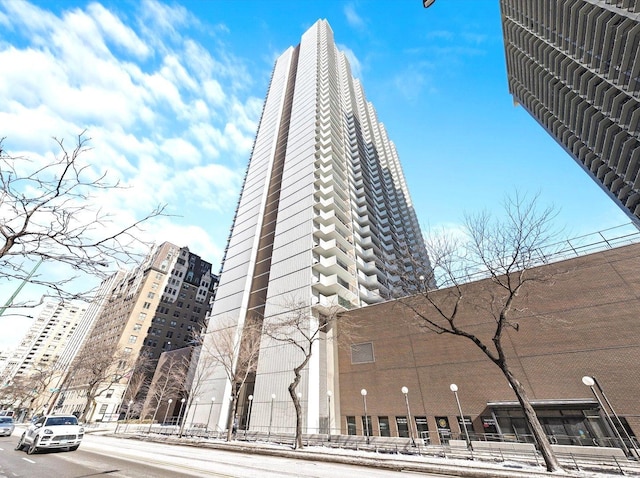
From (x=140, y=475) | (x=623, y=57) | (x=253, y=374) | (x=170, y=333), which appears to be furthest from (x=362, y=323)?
(x=170, y=333)

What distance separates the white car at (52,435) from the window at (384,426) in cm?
2175

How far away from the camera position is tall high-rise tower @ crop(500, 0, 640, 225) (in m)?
21.7

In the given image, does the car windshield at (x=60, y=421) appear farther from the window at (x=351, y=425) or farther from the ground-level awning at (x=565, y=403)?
the ground-level awning at (x=565, y=403)

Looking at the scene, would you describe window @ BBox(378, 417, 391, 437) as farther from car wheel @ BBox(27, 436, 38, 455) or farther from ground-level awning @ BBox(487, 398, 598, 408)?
car wheel @ BBox(27, 436, 38, 455)

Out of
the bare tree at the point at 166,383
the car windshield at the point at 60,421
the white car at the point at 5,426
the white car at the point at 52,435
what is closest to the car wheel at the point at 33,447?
the white car at the point at 52,435

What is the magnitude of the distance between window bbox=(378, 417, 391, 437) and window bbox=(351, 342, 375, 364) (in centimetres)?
501

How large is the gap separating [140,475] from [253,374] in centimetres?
2628

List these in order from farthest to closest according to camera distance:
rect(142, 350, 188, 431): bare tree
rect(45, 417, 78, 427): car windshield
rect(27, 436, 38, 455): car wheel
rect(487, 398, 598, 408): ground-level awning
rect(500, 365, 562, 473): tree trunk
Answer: rect(142, 350, 188, 431): bare tree
rect(487, 398, 598, 408): ground-level awning
rect(45, 417, 78, 427): car windshield
rect(27, 436, 38, 455): car wheel
rect(500, 365, 562, 473): tree trunk

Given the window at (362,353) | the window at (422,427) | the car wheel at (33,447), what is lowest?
the car wheel at (33,447)

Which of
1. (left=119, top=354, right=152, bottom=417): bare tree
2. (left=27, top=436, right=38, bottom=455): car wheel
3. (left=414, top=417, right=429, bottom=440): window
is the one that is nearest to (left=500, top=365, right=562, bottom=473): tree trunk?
(left=414, top=417, right=429, bottom=440): window

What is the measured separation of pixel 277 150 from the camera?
55719 millimetres

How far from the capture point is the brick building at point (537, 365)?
17.8 metres

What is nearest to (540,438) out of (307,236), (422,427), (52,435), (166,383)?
(422,427)

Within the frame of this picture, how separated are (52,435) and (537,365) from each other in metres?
29.8
